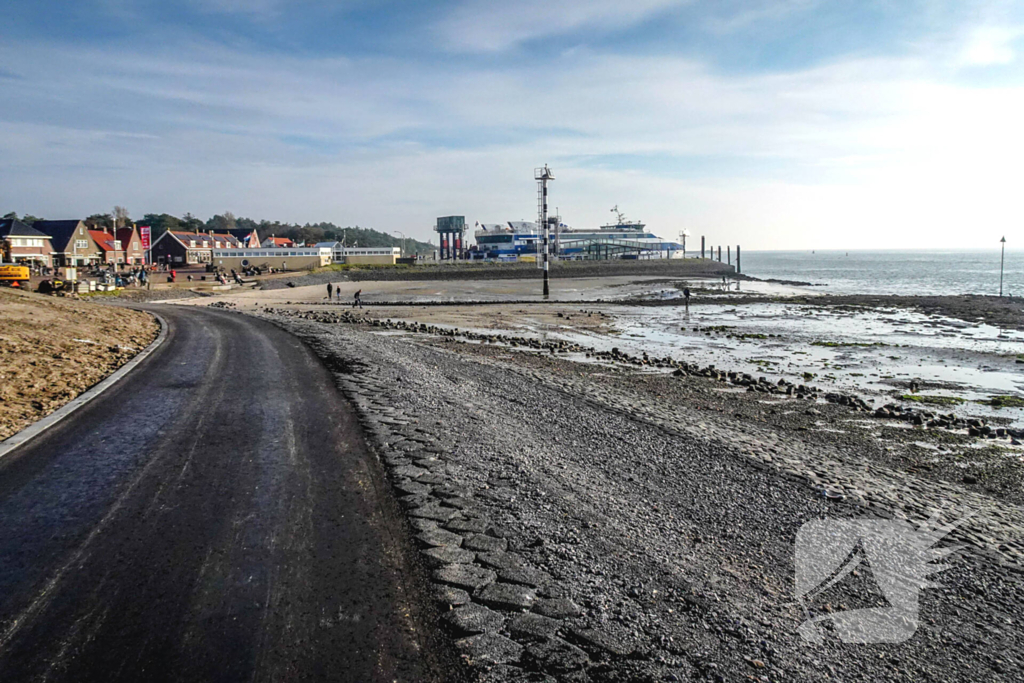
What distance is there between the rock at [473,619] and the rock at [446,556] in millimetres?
772

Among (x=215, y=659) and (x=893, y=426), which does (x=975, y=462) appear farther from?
(x=215, y=659)

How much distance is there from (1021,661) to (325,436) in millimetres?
Answer: 8806

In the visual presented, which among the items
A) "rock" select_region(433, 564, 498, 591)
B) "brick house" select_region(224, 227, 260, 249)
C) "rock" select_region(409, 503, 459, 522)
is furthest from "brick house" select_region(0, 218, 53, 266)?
"rock" select_region(433, 564, 498, 591)

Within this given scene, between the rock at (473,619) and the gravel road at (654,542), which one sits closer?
the gravel road at (654,542)

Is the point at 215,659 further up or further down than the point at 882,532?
further up

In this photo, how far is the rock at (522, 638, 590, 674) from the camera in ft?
15.1

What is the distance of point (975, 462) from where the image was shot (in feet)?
39.3

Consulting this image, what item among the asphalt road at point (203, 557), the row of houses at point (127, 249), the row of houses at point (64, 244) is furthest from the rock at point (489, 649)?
the row of houses at point (127, 249)

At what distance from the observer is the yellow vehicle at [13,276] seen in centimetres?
4400

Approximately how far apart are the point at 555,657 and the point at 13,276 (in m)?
52.8

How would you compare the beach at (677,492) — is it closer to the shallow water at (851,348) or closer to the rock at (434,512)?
the rock at (434,512)

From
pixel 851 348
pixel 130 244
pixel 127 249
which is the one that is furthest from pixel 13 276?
pixel 130 244

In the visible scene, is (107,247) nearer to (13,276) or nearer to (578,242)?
(13,276)

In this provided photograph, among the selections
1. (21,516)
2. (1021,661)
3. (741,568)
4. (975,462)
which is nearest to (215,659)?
(21,516)
